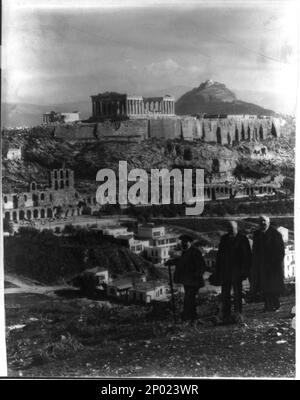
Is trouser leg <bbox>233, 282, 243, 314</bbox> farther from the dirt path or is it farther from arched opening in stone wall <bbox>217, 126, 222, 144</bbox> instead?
the dirt path

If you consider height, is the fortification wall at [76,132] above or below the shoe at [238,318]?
above

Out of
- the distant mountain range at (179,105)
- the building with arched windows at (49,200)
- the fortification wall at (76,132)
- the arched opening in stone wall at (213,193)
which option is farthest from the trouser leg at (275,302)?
the fortification wall at (76,132)

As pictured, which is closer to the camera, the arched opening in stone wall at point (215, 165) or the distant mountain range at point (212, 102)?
the distant mountain range at point (212, 102)

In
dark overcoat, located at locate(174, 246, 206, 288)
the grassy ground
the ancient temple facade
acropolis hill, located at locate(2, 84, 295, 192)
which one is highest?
the ancient temple facade

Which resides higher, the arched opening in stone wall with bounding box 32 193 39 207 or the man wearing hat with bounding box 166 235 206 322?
the arched opening in stone wall with bounding box 32 193 39 207

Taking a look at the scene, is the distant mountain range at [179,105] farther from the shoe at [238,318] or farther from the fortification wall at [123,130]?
the shoe at [238,318]

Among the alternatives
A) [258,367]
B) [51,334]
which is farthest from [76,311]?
[258,367]

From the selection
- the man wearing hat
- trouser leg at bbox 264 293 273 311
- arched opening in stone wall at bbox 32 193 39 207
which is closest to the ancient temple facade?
arched opening in stone wall at bbox 32 193 39 207

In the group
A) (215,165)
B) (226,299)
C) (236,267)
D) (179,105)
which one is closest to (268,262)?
(236,267)

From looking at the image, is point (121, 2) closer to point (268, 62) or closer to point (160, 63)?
point (160, 63)
